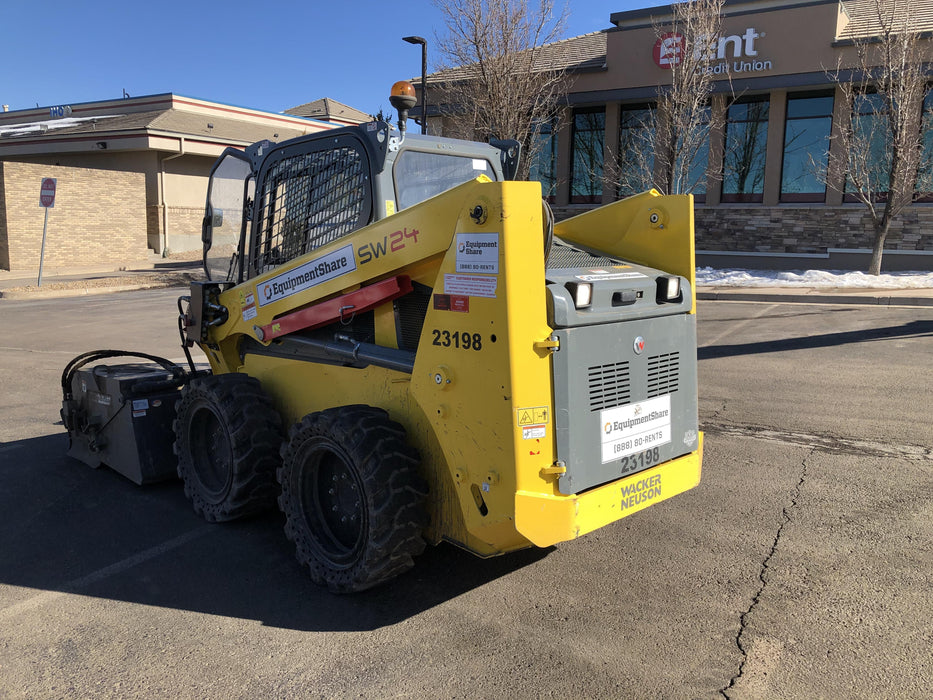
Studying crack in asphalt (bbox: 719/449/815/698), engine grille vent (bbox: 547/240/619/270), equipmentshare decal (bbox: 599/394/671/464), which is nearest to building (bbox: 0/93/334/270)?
engine grille vent (bbox: 547/240/619/270)

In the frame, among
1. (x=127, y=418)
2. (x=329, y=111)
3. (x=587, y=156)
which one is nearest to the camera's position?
(x=127, y=418)

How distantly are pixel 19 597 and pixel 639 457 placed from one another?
3.38 metres

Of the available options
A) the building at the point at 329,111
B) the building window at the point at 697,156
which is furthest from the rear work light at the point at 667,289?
the building at the point at 329,111

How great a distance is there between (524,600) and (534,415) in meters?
1.11

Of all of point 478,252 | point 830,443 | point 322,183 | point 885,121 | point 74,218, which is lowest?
point 830,443

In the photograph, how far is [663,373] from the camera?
386 centimetres

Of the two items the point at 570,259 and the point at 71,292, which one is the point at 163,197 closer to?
the point at 71,292

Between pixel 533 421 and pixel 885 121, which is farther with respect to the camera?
pixel 885 121

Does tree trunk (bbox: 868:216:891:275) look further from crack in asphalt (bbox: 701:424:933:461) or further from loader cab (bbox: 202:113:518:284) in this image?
loader cab (bbox: 202:113:518:284)

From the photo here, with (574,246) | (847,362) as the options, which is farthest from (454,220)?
(847,362)

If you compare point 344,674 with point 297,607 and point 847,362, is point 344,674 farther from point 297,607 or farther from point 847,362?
point 847,362

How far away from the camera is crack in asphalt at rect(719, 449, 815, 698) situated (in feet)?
10.1

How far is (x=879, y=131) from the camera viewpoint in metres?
20.2

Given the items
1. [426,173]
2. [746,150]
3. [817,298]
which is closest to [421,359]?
[426,173]
